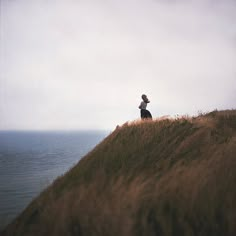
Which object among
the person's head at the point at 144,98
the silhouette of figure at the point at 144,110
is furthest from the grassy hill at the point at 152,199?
the silhouette of figure at the point at 144,110

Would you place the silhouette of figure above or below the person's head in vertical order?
below

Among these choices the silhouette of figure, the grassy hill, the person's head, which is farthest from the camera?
the silhouette of figure

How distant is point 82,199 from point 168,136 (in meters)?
5.36

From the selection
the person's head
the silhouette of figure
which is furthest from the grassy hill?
the silhouette of figure

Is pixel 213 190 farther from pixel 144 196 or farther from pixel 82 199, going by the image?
pixel 82 199

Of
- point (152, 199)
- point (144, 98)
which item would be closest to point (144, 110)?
point (144, 98)

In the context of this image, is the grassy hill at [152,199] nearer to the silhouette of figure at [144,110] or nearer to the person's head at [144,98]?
the person's head at [144,98]

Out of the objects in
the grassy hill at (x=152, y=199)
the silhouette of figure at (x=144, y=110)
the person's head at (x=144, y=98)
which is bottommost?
the grassy hill at (x=152, y=199)

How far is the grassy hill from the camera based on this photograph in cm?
455

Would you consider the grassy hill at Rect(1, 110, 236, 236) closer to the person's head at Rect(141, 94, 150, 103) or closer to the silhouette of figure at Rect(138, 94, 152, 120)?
the person's head at Rect(141, 94, 150, 103)

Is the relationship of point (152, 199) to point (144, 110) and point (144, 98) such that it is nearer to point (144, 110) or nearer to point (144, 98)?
point (144, 98)

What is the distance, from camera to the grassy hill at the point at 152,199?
14.9 feet

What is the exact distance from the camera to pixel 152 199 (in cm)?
531

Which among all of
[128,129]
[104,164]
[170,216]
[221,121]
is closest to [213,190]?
[170,216]
